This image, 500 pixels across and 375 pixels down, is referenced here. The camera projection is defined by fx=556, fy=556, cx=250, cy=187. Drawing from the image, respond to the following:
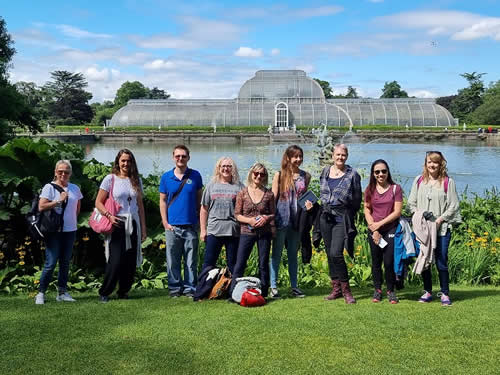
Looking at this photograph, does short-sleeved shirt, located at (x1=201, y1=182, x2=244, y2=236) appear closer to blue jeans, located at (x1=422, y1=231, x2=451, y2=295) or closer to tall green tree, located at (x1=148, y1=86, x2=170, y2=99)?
blue jeans, located at (x1=422, y1=231, x2=451, y2=295)

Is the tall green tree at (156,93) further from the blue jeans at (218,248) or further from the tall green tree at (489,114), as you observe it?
the blue jeans at (218,248)

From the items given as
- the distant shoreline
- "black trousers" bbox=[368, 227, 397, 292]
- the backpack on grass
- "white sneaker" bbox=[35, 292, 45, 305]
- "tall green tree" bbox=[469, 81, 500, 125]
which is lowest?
"white sneaker" bbox=[35, 292, 45, 305]

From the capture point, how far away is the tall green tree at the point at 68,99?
259 ft

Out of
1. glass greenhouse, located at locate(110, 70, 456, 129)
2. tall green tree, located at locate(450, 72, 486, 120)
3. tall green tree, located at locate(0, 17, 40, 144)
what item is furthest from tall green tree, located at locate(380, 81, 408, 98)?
tall green tree, located at locate(0, 17, 40, 144)

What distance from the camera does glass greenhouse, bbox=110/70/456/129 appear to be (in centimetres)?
5922

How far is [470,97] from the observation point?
76438mm

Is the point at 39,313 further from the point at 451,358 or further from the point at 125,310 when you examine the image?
the point at 451,358

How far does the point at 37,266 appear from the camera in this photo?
6.33 m

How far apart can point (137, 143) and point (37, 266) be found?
1799 inches

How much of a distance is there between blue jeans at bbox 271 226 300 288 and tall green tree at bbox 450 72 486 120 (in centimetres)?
7454

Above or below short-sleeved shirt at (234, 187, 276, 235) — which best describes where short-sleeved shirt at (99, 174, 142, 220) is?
above

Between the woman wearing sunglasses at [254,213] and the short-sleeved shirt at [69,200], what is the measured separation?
151cm

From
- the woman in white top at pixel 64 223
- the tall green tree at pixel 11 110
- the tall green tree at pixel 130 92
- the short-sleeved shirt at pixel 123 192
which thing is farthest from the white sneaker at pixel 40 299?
the tall green tree at pixel 130 92

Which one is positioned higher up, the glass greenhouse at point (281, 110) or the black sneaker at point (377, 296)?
the glass greenhouse at point (281, 110)
